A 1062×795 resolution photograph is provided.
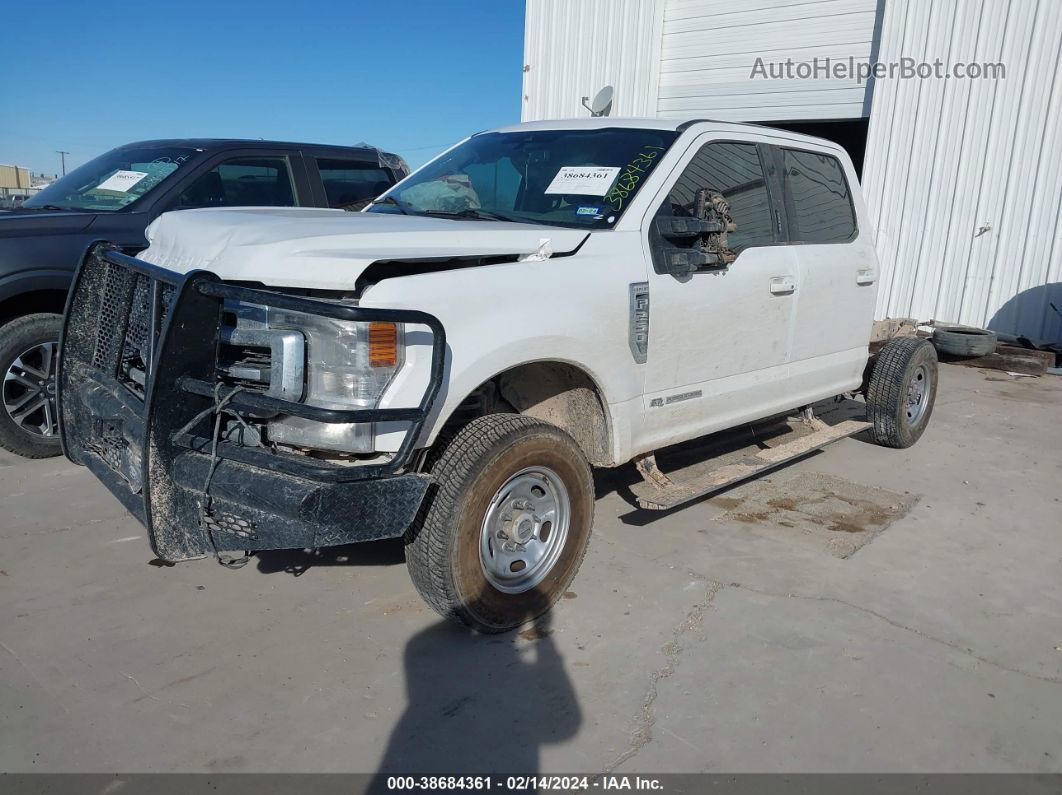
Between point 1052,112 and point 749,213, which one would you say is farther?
point 1052,112

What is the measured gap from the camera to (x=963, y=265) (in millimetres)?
10852

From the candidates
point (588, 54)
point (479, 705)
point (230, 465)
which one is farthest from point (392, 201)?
point (588, 54)

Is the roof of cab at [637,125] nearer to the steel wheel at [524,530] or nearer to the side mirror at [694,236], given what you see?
the side mirror at [694,236]

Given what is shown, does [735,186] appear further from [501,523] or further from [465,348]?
[501,523]

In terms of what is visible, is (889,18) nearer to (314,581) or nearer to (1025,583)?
(1025,583)

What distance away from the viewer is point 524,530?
11.4 ft

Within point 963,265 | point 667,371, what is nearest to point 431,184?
point 667,371

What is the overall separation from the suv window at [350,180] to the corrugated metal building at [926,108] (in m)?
7.39

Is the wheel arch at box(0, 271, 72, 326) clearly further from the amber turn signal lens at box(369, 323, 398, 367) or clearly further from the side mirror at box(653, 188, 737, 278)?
the side mirror at box(653, 188, 737, 278)

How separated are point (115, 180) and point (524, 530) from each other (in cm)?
430

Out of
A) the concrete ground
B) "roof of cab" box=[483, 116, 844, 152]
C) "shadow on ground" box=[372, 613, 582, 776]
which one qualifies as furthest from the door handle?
"shadow on ground" box=[372, 613, 582, 776]

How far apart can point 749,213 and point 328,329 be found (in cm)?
266

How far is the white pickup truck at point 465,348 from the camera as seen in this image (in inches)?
112

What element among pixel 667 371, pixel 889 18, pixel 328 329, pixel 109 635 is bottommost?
pixel 109 635
